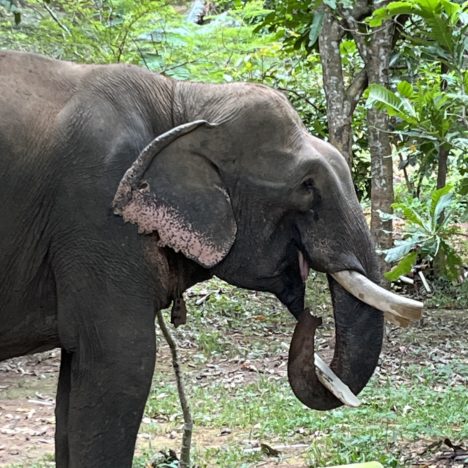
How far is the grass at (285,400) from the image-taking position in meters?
6.59

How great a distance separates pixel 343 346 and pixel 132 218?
1194 mm

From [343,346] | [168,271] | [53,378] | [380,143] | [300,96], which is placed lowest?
[53,378]

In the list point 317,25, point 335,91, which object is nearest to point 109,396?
point 317,25

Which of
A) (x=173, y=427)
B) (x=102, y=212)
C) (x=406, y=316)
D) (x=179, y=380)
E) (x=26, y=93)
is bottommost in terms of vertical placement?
(x=173, y=427)

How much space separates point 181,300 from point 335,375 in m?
0.78

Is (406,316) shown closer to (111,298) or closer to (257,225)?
(257,225)

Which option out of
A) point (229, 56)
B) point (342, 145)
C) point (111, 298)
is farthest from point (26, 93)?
point (229, 56)

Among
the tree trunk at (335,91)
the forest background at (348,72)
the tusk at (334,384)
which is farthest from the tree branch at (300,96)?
the tusk at (334,384)

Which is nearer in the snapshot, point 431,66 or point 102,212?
point 102,212

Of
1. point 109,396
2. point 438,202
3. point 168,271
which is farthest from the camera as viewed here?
point 438,202

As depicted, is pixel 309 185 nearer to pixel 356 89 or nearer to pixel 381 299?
pixel 381 299

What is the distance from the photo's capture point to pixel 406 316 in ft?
15.2

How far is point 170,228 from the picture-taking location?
14.5 feet

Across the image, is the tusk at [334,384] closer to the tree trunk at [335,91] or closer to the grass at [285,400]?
the grass at [285,400]
